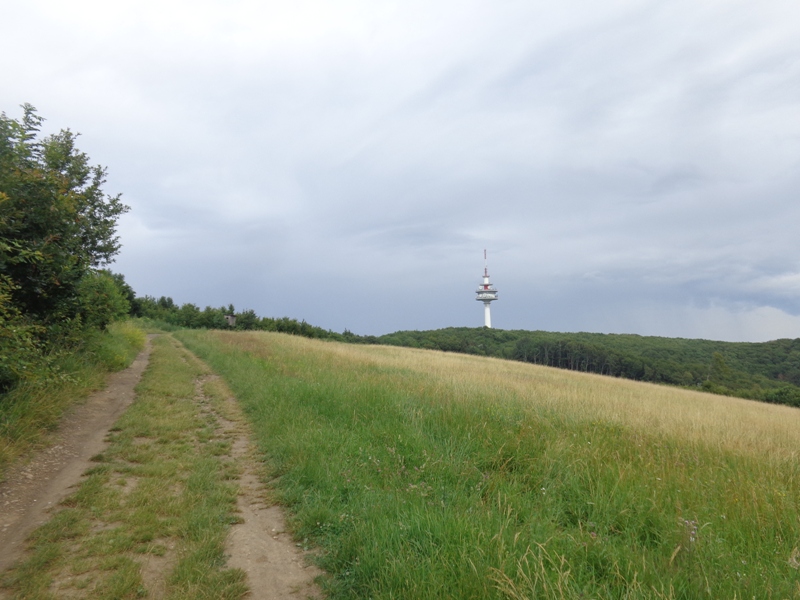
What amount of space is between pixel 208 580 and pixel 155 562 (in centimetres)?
62

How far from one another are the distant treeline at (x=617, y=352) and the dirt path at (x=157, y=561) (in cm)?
4361

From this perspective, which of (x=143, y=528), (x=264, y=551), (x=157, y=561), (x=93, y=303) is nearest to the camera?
(x=157, y=561)

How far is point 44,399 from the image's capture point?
717 centimetres

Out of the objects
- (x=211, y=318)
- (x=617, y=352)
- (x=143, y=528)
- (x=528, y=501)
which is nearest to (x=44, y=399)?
(x=143, y=528)

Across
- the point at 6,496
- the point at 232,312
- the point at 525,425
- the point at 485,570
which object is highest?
the point at 232,312

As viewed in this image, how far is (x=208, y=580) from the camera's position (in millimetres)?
3254

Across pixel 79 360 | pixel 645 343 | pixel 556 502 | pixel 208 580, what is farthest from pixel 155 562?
pixel 645 343

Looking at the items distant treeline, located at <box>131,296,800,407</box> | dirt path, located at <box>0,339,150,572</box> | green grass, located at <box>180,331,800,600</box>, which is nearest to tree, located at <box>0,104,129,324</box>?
dirt path, located at <box>0,339,150,572</box>

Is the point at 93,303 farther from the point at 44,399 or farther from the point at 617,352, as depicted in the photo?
the point at 617,352

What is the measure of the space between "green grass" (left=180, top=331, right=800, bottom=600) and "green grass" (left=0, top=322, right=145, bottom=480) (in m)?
3.17

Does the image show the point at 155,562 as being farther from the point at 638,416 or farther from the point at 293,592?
the point at 638,416

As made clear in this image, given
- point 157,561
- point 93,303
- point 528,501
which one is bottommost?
point 157,561

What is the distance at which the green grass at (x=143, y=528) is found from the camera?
3.20 meters

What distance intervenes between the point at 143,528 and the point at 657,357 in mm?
86514
